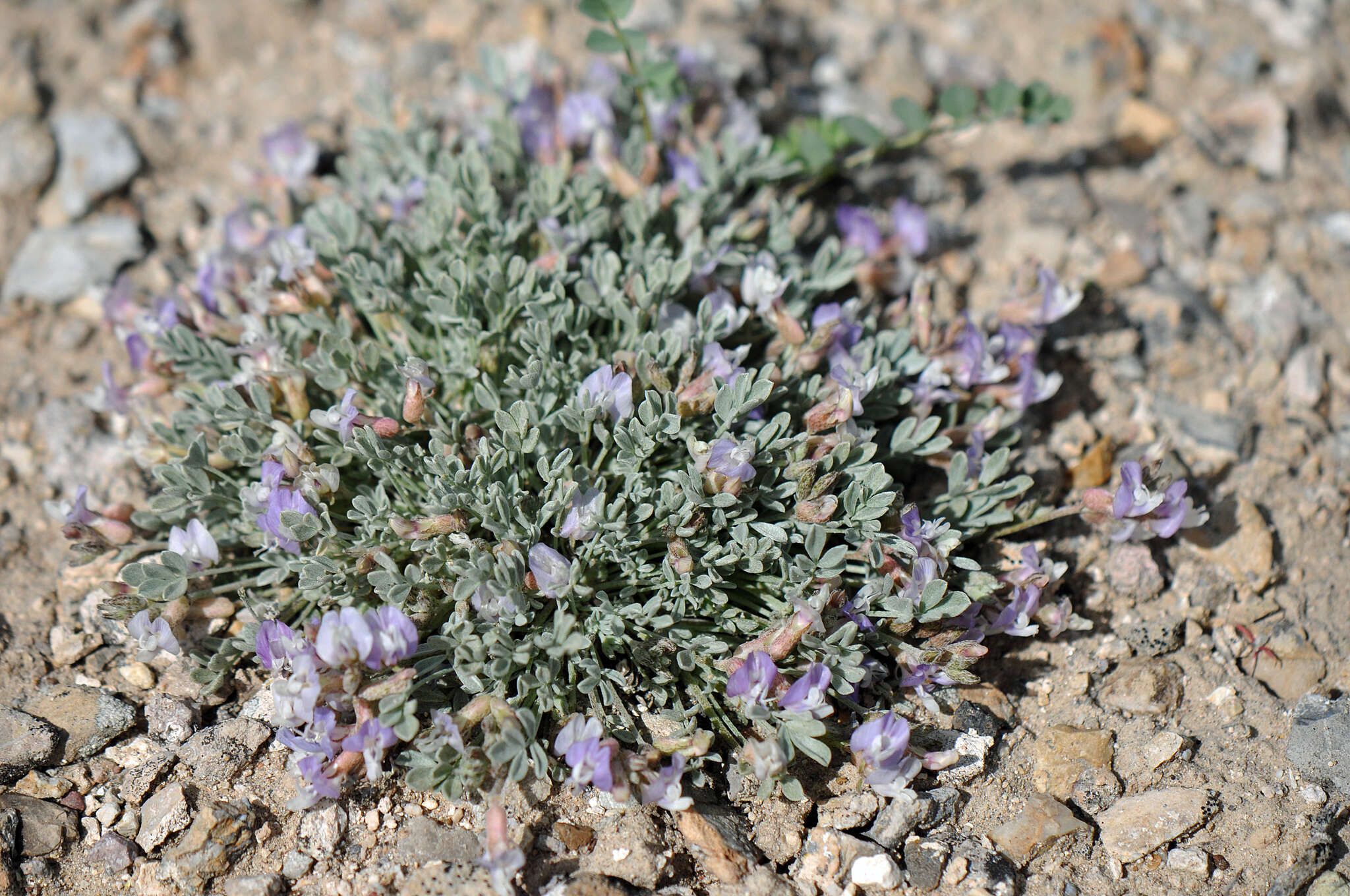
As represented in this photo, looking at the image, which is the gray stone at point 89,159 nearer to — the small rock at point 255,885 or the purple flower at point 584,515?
the purple flower at point 584,515

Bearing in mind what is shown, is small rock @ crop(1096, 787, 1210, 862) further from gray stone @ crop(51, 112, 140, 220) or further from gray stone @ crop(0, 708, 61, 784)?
gray stone @ crop(51, 112, 140, 220)

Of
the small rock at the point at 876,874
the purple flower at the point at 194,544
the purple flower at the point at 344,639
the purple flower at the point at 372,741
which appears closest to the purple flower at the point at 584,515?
the purple flower at the point at 344,639

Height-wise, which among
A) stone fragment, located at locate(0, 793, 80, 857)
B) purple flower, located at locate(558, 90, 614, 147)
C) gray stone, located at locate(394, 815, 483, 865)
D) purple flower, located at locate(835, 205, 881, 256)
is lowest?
gray stone, located at locate(394, 815, 483, 865)

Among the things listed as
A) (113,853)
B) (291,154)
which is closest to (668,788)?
(113,853)

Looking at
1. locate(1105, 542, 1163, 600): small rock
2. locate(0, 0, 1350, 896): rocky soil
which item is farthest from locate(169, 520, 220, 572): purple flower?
locate(1105, 542, 1163, 600): small rock

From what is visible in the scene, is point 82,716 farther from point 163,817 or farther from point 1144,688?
point 1144,688

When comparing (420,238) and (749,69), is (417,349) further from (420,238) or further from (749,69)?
(749,69)
